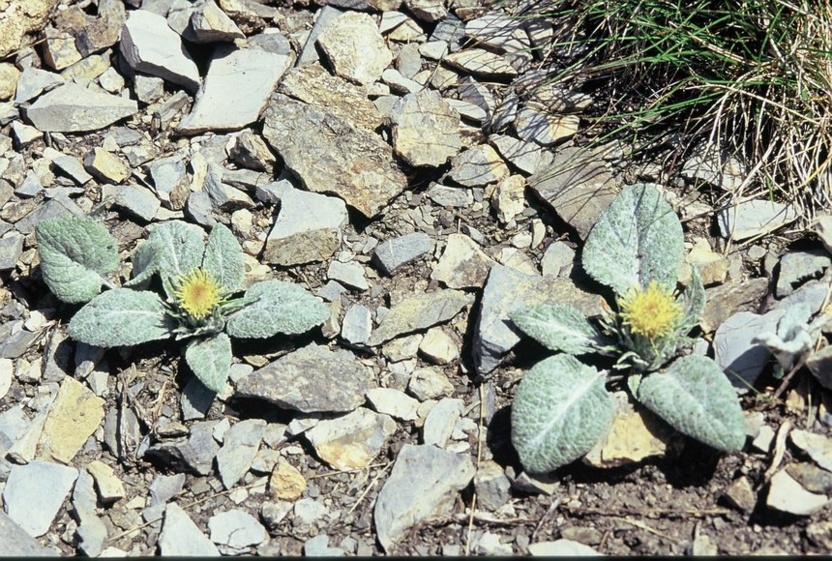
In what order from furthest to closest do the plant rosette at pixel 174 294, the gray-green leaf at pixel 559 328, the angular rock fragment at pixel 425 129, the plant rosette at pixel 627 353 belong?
1. the angular rock fragment at pixel 425 129
2. the plant rosette at pixel 174 294
3. the gray-green leaf at pixel 559 328
4. the plant rosette at pixel 627 353

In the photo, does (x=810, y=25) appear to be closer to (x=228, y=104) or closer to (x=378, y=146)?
(x=378, y=146)

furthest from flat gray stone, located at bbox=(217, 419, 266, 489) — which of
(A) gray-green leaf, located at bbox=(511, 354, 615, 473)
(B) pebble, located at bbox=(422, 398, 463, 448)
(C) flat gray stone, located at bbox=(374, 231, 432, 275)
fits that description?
(A) gray-green leaf, located at bbox=(511, 354, 615, 473)

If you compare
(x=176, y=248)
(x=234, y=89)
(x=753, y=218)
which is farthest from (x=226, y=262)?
(x=753, y=218)

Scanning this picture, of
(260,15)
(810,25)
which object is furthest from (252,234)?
(810,25)

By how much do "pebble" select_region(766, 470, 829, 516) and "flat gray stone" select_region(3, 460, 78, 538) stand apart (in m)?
2.13

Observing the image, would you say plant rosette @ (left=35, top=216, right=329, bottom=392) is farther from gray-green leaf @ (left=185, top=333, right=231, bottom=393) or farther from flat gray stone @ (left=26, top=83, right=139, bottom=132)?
flat gray stone @ (left=26, top=83, right=139, bottom=132)

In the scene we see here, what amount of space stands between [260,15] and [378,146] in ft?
2.89

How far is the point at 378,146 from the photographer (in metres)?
3.44

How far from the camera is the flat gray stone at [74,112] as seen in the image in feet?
11.9

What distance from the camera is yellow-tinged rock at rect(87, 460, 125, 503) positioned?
2910 mm

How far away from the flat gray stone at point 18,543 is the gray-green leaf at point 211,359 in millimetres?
685

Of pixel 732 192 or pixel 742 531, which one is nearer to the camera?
pixel 742 531

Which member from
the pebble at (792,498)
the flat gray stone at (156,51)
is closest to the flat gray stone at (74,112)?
the flat gray stone at (156,51)

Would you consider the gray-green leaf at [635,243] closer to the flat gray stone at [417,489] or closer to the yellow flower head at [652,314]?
the yellow flower head at [652,314]
